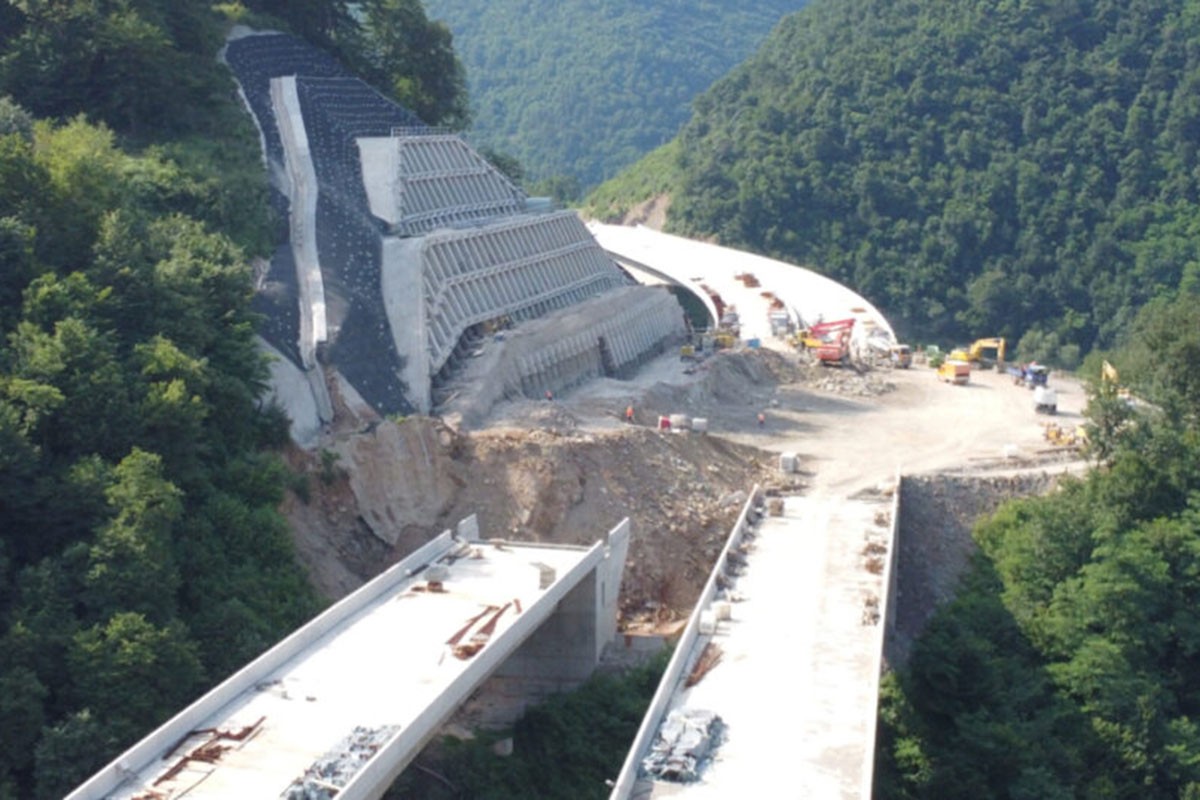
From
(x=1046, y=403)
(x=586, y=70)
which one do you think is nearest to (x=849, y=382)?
(x=1046, y=403)

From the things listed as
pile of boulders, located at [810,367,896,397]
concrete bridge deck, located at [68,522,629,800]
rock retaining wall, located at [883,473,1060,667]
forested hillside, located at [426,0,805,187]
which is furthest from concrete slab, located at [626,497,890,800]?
forested hillside, located at [426,0,805,187]

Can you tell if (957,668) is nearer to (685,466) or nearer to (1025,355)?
(685,466)

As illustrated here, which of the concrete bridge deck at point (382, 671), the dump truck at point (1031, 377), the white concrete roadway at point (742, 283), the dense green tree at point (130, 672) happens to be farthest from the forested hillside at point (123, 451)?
the white concrete roadway at point (742, 283)

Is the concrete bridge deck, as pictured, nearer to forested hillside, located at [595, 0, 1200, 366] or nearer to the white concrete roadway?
the white concrete roadway

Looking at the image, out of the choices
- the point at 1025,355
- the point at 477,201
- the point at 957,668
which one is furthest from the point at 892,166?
the point at 957,668

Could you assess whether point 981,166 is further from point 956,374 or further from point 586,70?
point 586,70

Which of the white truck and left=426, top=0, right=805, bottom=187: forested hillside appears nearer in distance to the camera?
the white truck
